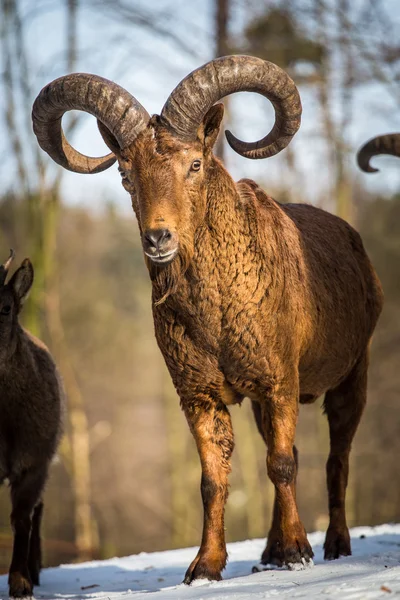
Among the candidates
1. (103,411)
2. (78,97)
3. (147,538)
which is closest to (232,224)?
(78,97)

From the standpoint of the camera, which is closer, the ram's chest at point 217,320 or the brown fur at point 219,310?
the brown fur at point 219,310

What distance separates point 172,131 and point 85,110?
0.79 meters

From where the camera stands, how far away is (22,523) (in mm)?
7441

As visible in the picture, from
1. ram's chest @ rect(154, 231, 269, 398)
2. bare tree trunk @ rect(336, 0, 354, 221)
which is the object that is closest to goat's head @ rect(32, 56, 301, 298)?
ram's chest @ rect(154, 231, 269, 398)

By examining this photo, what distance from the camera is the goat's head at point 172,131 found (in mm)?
5953

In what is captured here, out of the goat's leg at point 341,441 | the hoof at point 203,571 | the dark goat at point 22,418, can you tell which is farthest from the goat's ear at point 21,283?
the goat's leg at point 341,441

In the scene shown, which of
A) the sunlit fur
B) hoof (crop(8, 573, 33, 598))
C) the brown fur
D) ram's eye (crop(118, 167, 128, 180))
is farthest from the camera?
hoof (crop(8, 573, 33, 598))

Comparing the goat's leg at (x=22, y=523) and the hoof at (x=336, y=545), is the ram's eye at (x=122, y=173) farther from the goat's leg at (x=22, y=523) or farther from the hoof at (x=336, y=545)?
the hoof at (x=336, y=545)

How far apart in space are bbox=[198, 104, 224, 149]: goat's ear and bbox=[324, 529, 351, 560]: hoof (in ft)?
11.9

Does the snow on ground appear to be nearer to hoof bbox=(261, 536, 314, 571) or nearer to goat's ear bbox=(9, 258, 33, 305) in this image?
hoof bbox=(261, 536, 314, 571)

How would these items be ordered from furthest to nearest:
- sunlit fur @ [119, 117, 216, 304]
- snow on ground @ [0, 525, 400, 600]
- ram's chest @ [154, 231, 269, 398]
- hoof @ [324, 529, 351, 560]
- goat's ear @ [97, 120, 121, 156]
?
1. hoof @ [324, 529, 351, 560]
2. goat's ear @ [97, 120, 121, 156]
3. ram's chest @ [154, 231, 269, 398]
4. sunlit fur @ [119, 117, 216, 304]
5. snow on ground @ [0, 525, 400, 600]

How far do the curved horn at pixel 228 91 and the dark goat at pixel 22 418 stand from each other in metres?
2.34

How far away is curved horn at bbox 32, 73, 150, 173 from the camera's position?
20.5 ft

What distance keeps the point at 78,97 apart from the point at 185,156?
40.4 inches
